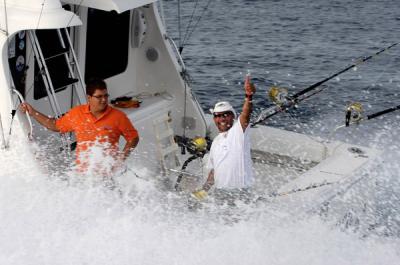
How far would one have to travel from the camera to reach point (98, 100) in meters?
6.06

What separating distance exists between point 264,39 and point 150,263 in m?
13.7

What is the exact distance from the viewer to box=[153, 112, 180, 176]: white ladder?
25.8 ft

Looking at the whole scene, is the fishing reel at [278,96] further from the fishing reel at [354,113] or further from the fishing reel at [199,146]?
the fishing reel at [199,146]

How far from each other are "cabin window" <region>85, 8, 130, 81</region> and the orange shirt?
1.61 meters

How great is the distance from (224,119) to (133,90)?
108 inches

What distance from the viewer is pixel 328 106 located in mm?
13766

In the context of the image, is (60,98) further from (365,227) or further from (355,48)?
(355,48)

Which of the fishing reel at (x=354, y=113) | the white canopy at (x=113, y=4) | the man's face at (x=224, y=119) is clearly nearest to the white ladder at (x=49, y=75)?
the white canopy at (x=113, y=4)

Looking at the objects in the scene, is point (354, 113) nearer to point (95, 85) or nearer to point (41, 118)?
point (95, 85)

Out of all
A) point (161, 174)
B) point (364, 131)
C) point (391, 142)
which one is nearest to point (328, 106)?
point (364, 131)

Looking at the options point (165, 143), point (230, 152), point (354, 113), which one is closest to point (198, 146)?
point (165, 143)

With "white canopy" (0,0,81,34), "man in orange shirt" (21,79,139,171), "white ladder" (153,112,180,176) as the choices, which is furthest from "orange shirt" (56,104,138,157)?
"white ladder" (153,112,180,176)

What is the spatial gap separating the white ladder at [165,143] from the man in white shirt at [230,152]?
5.66 ft

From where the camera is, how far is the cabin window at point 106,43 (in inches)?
305
